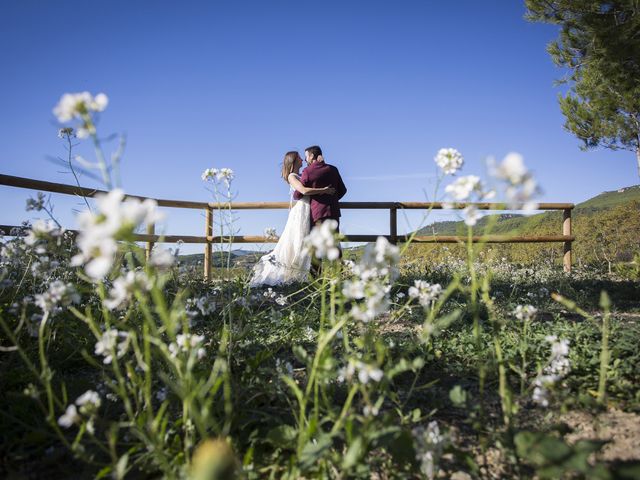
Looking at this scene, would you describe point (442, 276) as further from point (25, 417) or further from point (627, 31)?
point (627, 31)

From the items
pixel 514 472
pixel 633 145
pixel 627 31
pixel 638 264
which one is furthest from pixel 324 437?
pixel 633 145

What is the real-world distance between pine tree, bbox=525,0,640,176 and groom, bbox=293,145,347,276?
741 cm

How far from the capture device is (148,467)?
1354 millimetres

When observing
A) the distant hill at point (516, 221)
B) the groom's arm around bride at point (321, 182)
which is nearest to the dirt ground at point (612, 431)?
the distant hill at point (516, 221)

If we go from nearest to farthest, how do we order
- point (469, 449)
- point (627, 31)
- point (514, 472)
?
point (514, 472) → point (469, 449) → point (627, 31)

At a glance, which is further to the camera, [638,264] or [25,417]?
[638,264]

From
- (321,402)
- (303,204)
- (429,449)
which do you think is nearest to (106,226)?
(429,449)

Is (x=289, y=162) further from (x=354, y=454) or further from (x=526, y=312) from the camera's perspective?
(x=354, y=454)

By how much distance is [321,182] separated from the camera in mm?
5691

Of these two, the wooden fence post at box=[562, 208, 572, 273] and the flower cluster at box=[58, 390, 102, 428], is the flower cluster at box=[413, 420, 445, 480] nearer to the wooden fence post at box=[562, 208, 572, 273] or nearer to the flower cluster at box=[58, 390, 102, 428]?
the flower cluster at box=[58, 390, 102, 428]

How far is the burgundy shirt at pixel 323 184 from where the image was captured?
18.6 feet

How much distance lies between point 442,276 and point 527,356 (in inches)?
139

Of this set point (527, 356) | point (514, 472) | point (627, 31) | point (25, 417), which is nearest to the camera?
point (514, 472)

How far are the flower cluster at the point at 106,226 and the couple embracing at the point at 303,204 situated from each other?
468 cm
